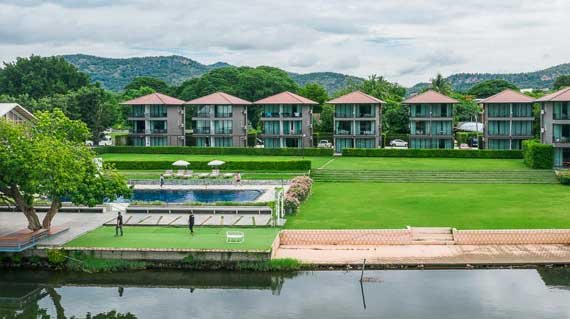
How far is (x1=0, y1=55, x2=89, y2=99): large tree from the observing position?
4232 inches

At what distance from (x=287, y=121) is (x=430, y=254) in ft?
175

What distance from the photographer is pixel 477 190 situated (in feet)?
174

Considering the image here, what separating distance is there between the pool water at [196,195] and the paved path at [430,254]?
16.6m

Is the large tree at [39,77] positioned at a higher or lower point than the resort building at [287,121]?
higher

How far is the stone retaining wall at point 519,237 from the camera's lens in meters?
36.0

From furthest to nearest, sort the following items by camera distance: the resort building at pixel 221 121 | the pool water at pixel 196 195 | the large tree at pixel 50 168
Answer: the resort building at pixel 221 121, the pool water at pixel 196 195, the large tree at pixel 50 168

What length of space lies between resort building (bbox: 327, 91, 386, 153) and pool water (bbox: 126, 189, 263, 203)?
31.3m

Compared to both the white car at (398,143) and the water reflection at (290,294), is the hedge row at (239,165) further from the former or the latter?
the water reflection at (290,294)

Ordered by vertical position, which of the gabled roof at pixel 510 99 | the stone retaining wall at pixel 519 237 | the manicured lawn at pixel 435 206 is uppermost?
the gabled roof at pixel 510 99

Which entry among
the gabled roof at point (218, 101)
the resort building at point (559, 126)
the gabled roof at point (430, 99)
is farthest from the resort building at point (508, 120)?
the gabled roof at point (218, 101)

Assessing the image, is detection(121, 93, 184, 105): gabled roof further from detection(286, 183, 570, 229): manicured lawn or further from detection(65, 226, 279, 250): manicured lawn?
detection(65, 226, 279, 250): manicured lawn

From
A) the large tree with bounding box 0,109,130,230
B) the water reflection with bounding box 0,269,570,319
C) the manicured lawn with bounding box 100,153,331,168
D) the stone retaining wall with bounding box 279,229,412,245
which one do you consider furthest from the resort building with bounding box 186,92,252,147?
the water reflection with bounding box 0,269,570,319

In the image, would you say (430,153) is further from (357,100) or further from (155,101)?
(155,101)

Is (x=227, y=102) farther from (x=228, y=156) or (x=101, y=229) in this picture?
(x=101, y=229)
